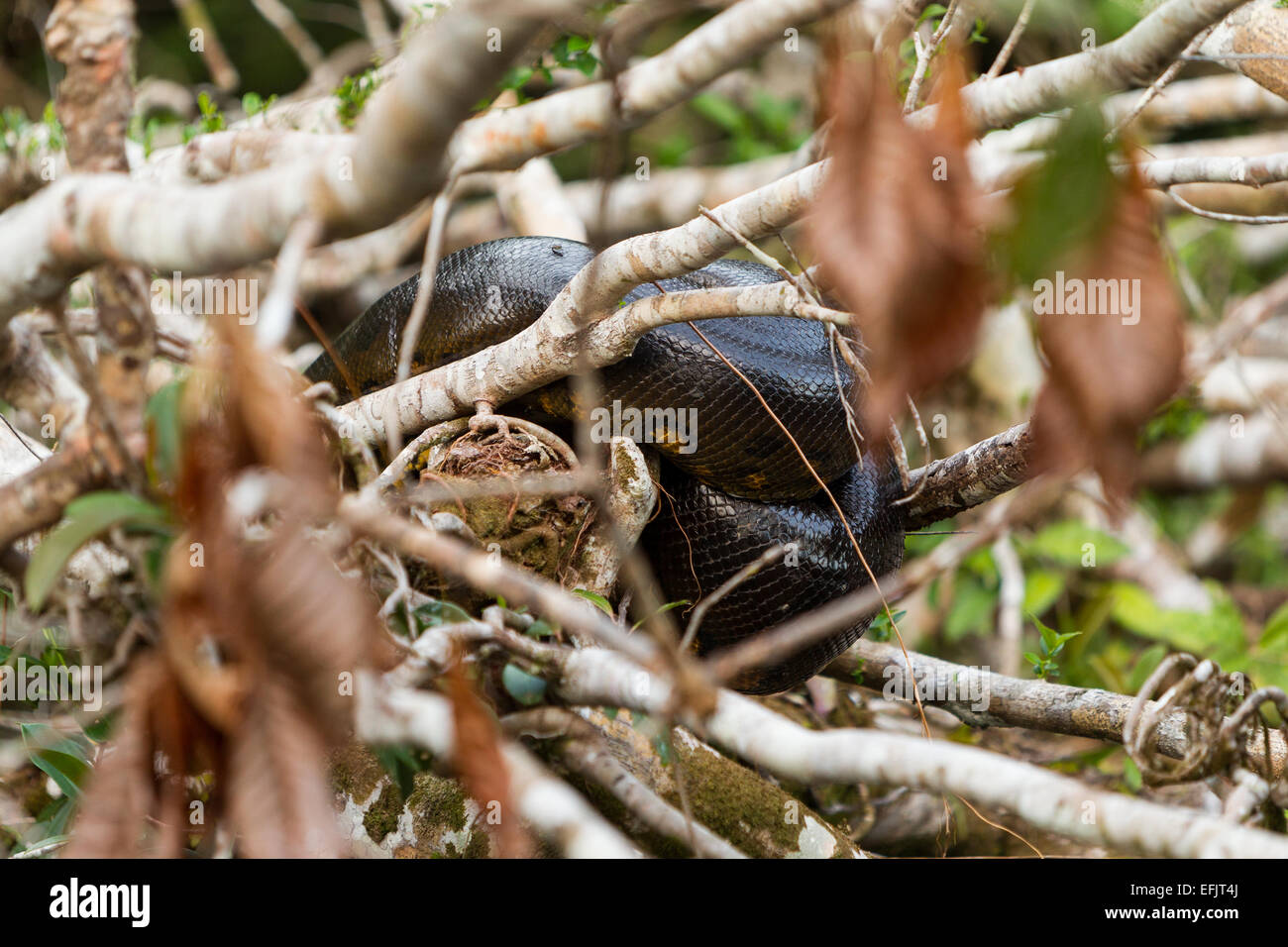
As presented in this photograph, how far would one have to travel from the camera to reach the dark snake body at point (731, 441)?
8.56 ft

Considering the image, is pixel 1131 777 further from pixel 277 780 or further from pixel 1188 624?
pixel 277 780

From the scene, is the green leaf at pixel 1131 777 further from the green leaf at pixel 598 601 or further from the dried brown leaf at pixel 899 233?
the dried brown leaf at pixel 899 233

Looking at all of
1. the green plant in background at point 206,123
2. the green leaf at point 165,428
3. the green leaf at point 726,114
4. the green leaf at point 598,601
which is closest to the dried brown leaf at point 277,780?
the green leaf at point 165,428

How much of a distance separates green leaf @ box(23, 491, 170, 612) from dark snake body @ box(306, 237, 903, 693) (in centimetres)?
144

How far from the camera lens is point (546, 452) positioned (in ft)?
8.15

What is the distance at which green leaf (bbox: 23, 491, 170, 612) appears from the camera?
3.99 feet

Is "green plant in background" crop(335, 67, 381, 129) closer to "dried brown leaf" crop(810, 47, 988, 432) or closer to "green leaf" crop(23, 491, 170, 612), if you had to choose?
"green leaf" crop(23, 491, 170, 612)

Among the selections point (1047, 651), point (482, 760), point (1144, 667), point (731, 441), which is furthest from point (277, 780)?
point (1144, 667)

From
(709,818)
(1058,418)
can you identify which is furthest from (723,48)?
(709,818)

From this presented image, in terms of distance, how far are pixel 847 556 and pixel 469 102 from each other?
2104mm

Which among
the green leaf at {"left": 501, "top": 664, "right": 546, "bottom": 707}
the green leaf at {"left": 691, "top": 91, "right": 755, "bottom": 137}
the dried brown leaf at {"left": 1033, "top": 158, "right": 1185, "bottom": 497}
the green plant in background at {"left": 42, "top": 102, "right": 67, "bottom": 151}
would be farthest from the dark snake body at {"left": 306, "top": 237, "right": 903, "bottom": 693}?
the green leaf at {"left": 691, "top": 91, "right": 755, "bottom": 137}

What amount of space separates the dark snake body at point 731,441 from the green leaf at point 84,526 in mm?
1441

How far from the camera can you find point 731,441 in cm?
264

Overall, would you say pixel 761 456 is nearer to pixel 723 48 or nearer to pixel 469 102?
pixel 723 48
